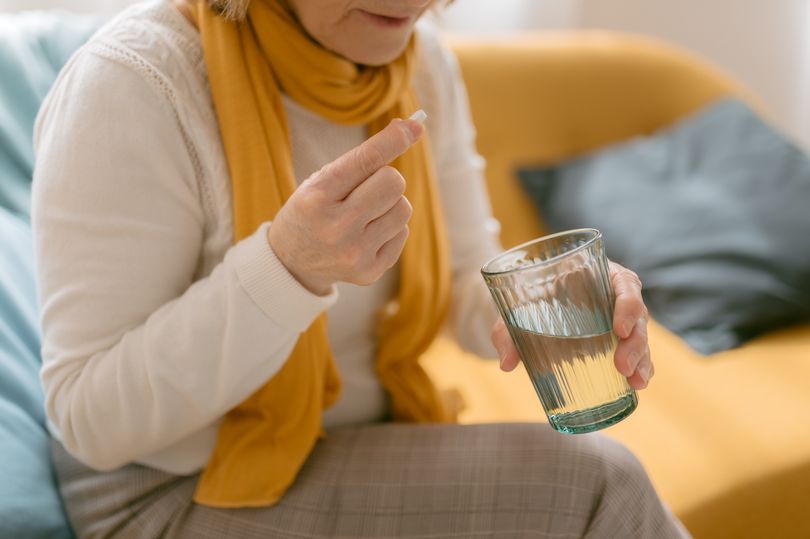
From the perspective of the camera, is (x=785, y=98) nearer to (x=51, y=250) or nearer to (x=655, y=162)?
(x=655, y=162)

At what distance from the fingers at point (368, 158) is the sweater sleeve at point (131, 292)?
0.35 feet

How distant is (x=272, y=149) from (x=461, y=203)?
0.39 metres

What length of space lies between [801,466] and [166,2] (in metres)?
1.06

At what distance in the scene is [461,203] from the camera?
1179 millimetres

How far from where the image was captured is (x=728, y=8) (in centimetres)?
260

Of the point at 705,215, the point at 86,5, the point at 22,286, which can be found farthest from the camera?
the point at 86,5

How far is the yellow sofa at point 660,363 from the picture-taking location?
1.16 metres

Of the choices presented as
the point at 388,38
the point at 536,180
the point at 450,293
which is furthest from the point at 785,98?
the point at 388,38

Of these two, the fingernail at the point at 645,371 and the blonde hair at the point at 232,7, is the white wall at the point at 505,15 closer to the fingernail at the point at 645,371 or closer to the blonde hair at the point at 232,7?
the blonde hair at the point at 232,7

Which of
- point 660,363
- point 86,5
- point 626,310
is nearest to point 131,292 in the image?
point 626,310

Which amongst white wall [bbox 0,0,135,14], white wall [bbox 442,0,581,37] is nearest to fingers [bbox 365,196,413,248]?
white wall [bbox 0,0,135,14]

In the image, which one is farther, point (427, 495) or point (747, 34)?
point (747, 34)

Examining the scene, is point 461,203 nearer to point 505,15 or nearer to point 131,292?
point 131,292

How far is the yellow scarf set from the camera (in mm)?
836
